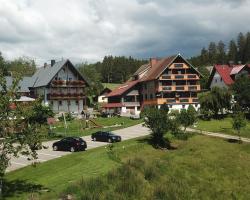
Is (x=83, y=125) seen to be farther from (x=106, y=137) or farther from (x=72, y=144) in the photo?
(x=72, y=144)

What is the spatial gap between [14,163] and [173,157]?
15650mm

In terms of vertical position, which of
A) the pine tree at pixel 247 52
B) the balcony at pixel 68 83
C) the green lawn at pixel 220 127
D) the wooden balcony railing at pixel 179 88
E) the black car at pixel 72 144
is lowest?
A: the black car at pixel 72 144

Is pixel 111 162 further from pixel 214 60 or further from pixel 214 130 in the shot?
pixel 214 60

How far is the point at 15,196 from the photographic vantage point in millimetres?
27625

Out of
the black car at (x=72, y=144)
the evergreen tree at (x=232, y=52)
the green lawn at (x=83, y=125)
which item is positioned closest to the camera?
the black car at (x=72, y=144)

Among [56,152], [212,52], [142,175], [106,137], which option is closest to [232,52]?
[212,52]

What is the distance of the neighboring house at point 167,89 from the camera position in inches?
3338

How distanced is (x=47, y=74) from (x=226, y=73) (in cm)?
3970

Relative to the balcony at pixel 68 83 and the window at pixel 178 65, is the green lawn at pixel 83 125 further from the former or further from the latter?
the window at pixel 178 65

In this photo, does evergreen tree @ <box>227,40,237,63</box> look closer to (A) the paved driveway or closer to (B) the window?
(B) the window

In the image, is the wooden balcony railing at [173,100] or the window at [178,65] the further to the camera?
the wooden balcony railing at [173,100]

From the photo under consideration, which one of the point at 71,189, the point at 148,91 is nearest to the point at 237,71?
the point at 148,91

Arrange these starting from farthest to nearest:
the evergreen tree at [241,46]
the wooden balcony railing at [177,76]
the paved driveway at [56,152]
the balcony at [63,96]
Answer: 1. the evergreen tree at [241,46]
2. the wooden balcony railing at [177,76]
3. the balcony at [63,96]
4. the paved driveway at [56,152]

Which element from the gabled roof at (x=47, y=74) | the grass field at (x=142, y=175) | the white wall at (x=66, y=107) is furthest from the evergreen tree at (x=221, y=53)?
the grass field at (x=142, y=175)
